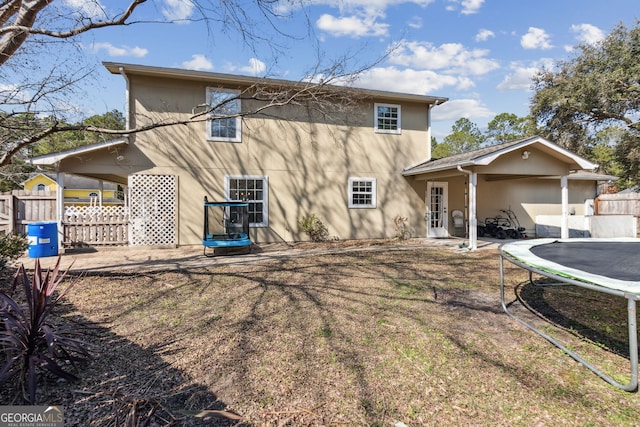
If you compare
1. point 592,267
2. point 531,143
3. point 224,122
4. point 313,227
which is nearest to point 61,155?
point 224,122

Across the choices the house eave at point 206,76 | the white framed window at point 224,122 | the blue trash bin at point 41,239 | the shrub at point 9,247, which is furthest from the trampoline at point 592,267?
the blue trash bin at point 41,239

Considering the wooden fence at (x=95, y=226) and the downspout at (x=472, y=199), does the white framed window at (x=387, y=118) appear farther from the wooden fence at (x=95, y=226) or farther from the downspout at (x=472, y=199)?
the wooden fence at (x=95, y=226)

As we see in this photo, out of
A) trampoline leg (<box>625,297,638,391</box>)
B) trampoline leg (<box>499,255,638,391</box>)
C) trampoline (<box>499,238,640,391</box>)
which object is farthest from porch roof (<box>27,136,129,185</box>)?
trampoline leg (<box>625,297,638,391</box>)

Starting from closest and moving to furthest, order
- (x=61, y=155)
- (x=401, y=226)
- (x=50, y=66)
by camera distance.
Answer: (x=50, y=66) → (x=61, y=155) → (x=401, y=226)

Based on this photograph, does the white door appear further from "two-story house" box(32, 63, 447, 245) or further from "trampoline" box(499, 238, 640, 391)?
"trampoline" box(499, 238, 640, 391)

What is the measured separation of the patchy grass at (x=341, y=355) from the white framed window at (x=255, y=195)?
4.66 meters

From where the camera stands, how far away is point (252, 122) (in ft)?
33.3

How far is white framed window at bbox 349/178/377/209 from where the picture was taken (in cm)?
1110

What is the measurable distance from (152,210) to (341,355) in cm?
812

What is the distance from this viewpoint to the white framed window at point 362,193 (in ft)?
36.4

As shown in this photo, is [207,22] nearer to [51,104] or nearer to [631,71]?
[51,104]

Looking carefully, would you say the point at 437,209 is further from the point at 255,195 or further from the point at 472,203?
the point at 255,195

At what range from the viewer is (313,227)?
10453mm

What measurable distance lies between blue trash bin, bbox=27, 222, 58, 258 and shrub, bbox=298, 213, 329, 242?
21.9 feet
